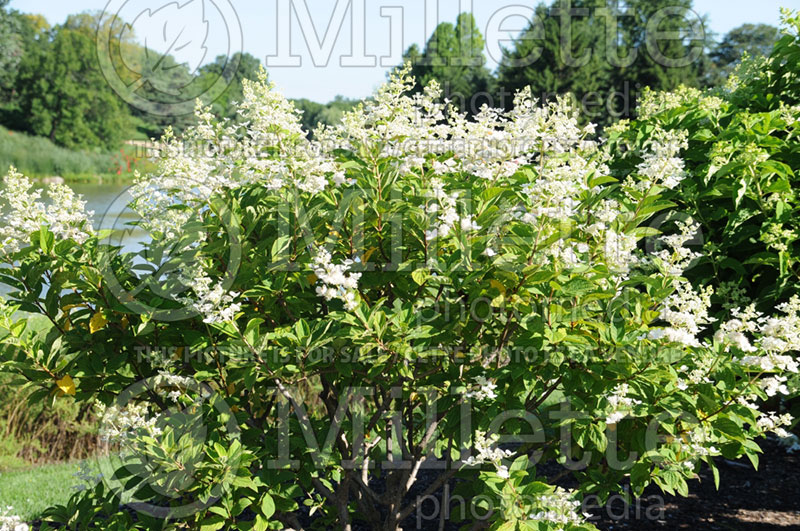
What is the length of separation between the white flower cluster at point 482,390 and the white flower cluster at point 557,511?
406 mm

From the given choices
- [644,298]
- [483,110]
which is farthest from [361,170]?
[644,298]

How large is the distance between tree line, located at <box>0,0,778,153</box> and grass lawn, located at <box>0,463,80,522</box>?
26.0m

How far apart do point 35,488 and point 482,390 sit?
162 inches

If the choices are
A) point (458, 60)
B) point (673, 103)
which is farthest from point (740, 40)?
point (673, 103)

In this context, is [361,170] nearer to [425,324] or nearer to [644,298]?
[425,324]

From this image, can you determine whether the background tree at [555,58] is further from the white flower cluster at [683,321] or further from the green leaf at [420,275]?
the green leaf at [420,275]

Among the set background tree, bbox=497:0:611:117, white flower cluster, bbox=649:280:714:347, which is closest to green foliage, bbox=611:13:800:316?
white flower cluster, bbox=649:280:714:347

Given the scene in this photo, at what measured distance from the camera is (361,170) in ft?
8.37

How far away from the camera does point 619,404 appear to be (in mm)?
2326

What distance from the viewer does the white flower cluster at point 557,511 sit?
85.6 inches

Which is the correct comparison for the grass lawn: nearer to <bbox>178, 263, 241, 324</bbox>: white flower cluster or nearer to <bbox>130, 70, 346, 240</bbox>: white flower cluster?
<bbox>130, 70, 346, 240</bbox>: white flower cluster

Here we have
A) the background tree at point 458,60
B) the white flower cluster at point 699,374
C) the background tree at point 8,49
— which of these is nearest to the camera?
the white flower cluster at point 699,374

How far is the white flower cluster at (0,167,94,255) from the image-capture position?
252cm

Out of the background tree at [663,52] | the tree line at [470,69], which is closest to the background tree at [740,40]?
the tree line at [470,69]
